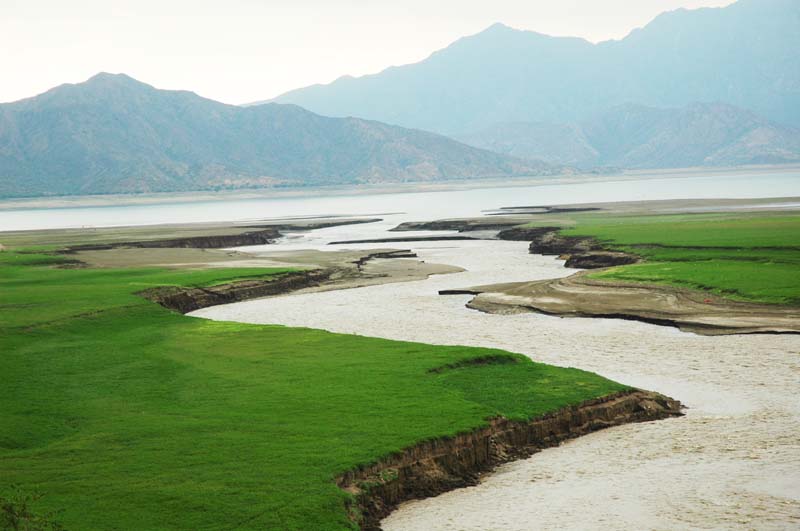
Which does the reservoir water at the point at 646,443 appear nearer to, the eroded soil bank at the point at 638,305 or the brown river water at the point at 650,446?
the brown river water at the point at 650,446

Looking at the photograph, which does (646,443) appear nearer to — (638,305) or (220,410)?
(220,410)

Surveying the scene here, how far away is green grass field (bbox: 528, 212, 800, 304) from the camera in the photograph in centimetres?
5256

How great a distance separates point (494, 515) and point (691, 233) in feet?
224

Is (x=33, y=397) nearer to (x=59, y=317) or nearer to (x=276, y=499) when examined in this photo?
(x=276, y=499)

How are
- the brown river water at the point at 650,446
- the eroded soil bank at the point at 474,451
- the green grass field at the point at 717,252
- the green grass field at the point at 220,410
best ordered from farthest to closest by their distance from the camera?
the green grass field at the point at 717,252 < the eroded soil bank at the point at 474,451 < the brown river water at the point at 650,446 < the green grass field at the point at 220,410

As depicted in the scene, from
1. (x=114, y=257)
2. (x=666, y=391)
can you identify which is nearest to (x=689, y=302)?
(x=666, y=391)

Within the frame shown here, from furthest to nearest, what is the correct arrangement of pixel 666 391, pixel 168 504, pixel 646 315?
pixel 646 315 → pixel 666 391 → pixel 168 504

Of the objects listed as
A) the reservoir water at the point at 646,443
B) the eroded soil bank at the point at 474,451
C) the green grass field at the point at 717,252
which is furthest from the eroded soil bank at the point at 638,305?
the eroded soil bank at the point at 474,451

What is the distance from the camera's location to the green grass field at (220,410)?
20703 mm

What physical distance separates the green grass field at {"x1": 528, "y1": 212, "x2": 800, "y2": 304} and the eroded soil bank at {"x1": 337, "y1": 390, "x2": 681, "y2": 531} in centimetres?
2083

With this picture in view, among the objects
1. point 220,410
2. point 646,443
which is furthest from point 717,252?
point 220,410

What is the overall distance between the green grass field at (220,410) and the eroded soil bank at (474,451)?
0.37 m

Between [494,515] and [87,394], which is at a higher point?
[87,394]

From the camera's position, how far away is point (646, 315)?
48.6m
